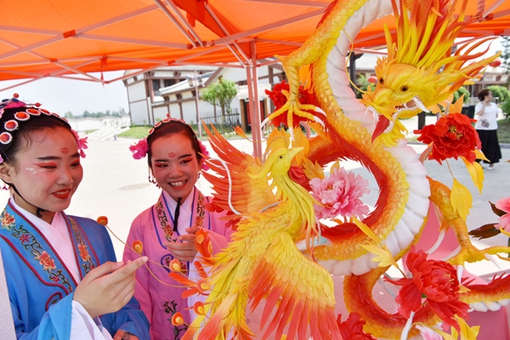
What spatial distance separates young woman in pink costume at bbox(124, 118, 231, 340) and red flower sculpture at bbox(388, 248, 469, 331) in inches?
33.8

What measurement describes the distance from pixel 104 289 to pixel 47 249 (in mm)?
326

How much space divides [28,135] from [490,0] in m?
3.44

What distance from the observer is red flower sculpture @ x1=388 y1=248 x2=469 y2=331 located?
0.69 metres

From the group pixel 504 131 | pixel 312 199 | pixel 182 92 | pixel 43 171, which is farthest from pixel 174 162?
pixel 182 92

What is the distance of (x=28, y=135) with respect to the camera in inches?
36.4

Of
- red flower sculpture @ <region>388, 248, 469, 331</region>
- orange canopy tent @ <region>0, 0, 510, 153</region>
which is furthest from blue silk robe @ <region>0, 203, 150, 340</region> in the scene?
orange canopy tent @ <region>0, 0, 510, 153</region>

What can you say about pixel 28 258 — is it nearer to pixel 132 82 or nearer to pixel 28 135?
pixel 28 135

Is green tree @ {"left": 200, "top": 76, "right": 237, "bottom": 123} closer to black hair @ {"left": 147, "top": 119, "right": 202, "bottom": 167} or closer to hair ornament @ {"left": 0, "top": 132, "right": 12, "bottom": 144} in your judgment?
Result: black hair @ {"left": 147, "top": 119, "right": 202, "bottom": 167}

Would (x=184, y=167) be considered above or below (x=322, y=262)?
above

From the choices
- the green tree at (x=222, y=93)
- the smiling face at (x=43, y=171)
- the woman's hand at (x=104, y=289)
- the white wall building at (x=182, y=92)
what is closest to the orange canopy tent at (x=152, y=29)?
the smiling face at (x=43, y=171)

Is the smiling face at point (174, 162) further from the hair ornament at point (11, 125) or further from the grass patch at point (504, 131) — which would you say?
the grass patch at point (504, 131)

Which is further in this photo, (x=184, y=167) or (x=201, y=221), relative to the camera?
(x=201, y=221)

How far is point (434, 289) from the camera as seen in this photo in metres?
0.68

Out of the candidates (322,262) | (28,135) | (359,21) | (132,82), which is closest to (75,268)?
(28,135)
